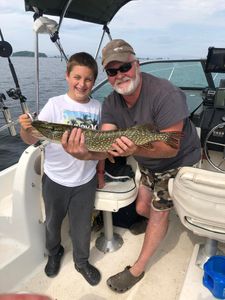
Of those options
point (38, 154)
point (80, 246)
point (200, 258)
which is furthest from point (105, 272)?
point (38, 154)

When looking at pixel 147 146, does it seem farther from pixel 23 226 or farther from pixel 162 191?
pixel 23 226

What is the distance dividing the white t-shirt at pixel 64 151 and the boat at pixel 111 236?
5.6 inches

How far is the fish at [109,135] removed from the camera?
80.8 inches

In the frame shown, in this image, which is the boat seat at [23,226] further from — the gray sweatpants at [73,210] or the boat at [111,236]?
the gray sweatpants at [73,210]

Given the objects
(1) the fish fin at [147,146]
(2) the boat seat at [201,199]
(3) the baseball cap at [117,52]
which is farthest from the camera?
(3) the baseball cap at [117,52]

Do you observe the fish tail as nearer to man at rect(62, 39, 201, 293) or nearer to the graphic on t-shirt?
man at rect(62, 39, 201, 293)

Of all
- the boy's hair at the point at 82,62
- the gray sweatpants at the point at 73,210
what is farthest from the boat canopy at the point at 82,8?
the gray sweatpants at the point at 73,210

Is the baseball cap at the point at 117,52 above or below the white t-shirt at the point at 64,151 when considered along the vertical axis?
above

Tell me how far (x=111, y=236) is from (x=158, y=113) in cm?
141

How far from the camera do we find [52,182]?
7.95ft

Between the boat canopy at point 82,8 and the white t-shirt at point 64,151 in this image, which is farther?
the boat canopy at point 82,8

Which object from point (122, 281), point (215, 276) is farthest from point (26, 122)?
point (215, 276)

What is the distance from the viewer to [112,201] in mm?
2641

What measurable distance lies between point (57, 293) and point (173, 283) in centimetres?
98
